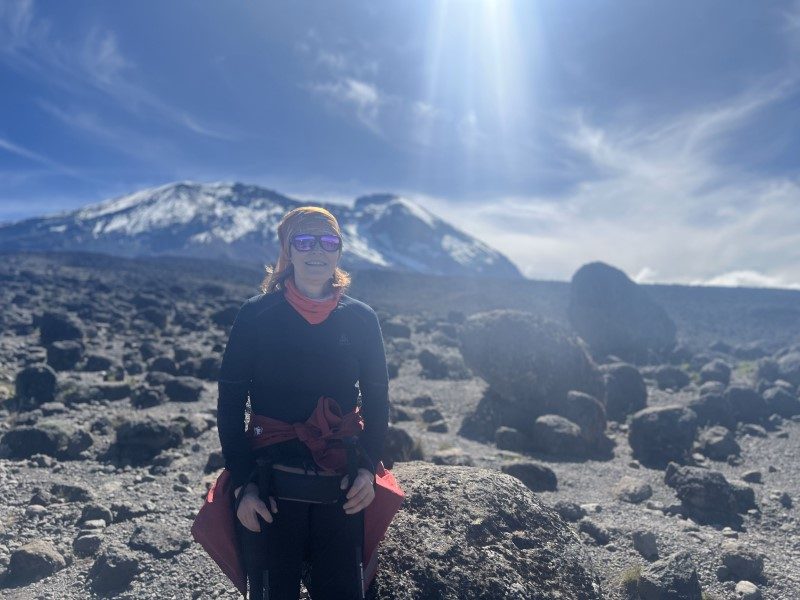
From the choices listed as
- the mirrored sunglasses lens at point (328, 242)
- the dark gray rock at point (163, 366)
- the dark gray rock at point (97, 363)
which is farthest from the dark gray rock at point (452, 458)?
the dark gray rock at point (97, 363)

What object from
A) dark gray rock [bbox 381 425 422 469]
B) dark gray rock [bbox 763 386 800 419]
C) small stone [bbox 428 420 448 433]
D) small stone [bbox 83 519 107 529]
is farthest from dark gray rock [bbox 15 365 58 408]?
dark gray rock [bbox 763 386 800 419]

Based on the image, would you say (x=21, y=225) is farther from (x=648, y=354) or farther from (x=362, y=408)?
(x=362, y=408)

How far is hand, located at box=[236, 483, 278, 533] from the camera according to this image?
2.72 metres

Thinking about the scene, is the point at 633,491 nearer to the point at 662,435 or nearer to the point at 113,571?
the point at 662,435

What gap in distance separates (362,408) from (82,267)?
64664mm

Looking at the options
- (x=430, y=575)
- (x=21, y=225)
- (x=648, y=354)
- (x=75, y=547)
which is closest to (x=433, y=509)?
(x=430, y=575)

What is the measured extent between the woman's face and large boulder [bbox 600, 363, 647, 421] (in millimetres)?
11012

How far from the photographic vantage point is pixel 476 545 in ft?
12.0

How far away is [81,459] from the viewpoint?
761 cm

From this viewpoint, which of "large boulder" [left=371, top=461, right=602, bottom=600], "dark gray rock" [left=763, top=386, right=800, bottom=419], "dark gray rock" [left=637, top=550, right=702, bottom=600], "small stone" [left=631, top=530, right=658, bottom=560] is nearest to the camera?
"large boulder" [left=371, top=461, right=602, bottom=600]

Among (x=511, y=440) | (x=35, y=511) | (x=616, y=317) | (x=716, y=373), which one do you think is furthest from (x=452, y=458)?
(x=616, y=317)

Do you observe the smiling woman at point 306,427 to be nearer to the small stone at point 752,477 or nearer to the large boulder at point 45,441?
the large boulder at point 45,441

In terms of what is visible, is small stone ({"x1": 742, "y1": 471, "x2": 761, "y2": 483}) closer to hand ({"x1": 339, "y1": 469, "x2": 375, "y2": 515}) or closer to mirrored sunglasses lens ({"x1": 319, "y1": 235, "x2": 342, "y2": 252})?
hand ({"x1": 339, "y1": 469, "x2": 375, "y2": 515})

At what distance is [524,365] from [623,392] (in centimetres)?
311
